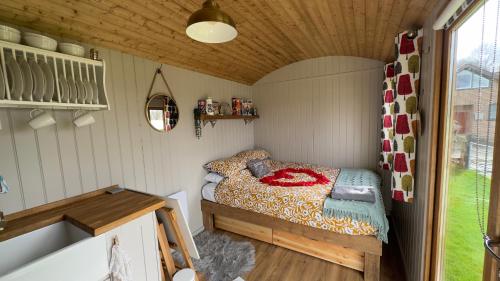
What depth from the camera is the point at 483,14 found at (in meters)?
0.94

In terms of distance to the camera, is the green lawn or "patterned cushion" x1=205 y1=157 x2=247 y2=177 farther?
"patterned cushion" x1=205 y1=157 x2=247 y2=177

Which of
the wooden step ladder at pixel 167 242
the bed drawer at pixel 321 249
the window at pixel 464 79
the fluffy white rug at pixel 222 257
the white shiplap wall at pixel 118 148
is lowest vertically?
the fluffy white rug at pixel 222 257

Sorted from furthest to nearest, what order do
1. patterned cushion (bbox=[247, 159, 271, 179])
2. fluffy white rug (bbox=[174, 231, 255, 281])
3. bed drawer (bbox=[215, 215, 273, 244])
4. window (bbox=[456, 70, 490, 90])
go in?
1. patterned cushion (bbox=[247, 159, 271, 179])
2. bed drawer (bbox=[215, 215, 273, 244])
3. fluffy white rug (bbox=[174, 231, 255, 281])
4. window (bbox=[456, 70, 490, 90])

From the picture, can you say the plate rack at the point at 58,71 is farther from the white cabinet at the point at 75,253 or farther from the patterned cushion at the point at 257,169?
the patterned cushion at the point at 257,169

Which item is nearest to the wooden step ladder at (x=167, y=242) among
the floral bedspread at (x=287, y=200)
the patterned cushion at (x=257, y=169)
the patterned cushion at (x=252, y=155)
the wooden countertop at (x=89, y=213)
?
the wooden countertop at (x=89, y=213)

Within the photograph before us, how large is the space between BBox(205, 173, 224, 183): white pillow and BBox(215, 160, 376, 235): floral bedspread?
0.24 ft

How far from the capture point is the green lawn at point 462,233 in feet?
3.29

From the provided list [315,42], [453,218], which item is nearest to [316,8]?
[315,42]

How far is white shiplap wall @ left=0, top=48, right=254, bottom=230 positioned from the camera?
1.43 m

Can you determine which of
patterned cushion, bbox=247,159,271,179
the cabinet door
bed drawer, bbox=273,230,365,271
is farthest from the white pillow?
the cabinet door

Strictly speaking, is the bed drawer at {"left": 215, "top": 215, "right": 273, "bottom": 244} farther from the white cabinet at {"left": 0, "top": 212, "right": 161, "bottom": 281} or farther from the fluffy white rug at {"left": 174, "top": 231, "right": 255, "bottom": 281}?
the white cabinet at {"left": 0, "top": 212, "right": 161, "bottom": 281}

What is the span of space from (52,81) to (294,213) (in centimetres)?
225

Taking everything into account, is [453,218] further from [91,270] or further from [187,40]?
[187,40]

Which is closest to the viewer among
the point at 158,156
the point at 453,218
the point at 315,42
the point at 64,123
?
the point at 453,218
